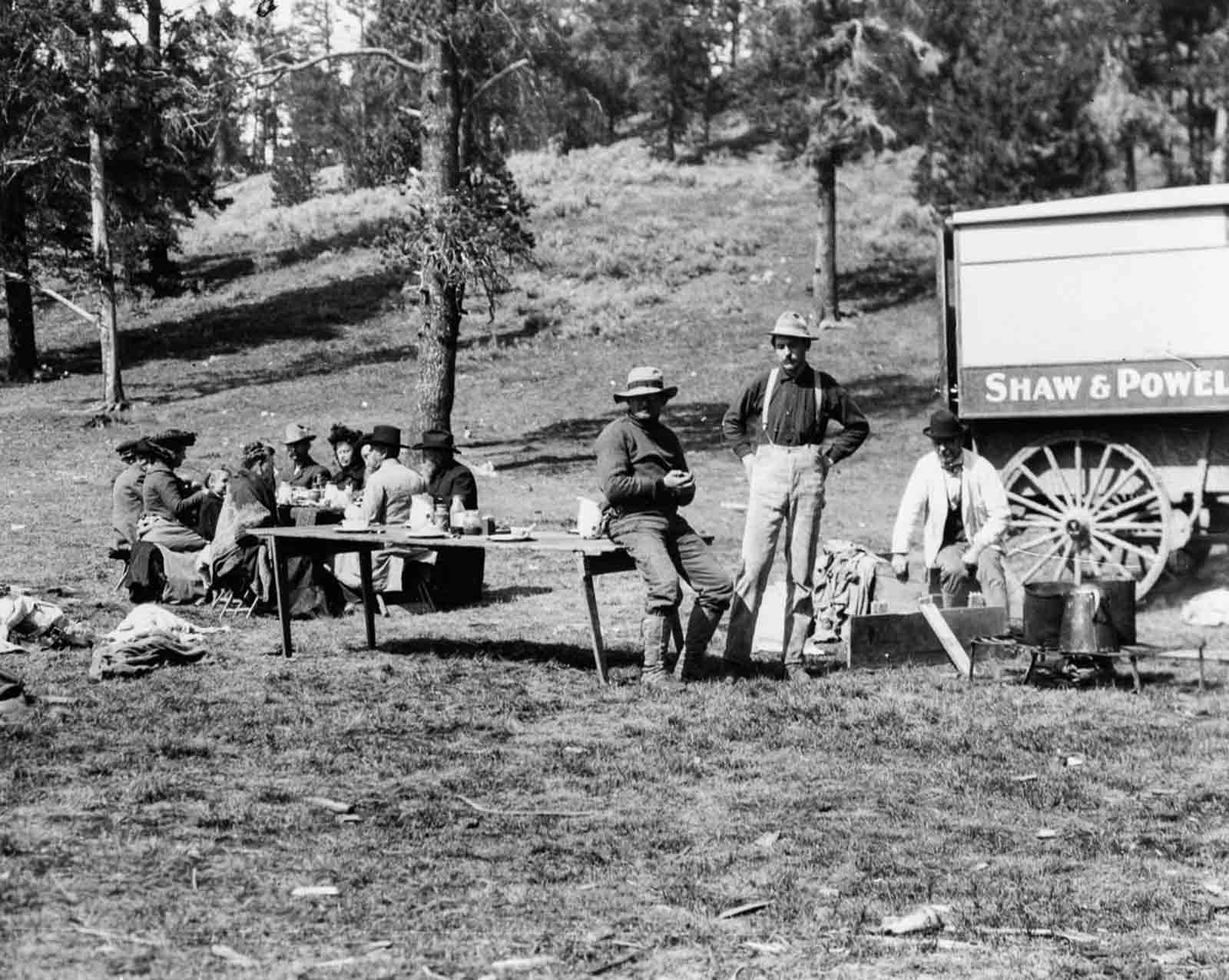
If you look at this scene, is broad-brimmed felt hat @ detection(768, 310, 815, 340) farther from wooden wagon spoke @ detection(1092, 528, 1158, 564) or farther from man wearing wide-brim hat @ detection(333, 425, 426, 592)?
wooden wagon spoke @ detection(1092, 528, 1158, 564)

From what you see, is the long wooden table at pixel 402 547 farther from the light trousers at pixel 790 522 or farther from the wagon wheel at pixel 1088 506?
the wagon wheel at pixel 1088 506

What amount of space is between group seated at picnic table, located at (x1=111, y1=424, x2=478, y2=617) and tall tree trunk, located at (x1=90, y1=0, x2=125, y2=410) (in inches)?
533

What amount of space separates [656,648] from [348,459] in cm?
594

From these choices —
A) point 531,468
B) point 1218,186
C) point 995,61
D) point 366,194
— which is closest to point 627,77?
point 366,194

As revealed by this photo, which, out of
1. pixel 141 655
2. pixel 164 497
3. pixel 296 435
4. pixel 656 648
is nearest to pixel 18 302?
pixel 296 435

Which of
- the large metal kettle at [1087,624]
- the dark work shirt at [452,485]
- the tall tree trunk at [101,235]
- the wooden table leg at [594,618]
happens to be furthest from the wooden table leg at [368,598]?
the tall tree trunk at [101,235]

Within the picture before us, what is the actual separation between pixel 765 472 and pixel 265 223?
42.4 m

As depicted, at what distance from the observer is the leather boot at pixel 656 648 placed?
947cm

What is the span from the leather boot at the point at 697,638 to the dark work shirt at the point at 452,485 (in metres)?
3.45

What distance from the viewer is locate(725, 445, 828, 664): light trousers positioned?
32.6 ft

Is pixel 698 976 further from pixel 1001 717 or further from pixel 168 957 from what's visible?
pixel 1001 717

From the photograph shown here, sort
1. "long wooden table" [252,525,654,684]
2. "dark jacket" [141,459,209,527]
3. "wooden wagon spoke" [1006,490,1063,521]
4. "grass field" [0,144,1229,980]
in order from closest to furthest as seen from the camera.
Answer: "grass field" [0,144,1229,980], "long wooden table" [252,525,654,684], "dark jacket" [141,459,209,527], "wooden wagon spoke" [1006,490,1063,521]

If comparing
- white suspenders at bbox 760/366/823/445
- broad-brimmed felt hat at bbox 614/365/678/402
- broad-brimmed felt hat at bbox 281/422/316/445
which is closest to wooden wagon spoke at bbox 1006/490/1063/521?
white suspenders at bbox 760/366/823/445

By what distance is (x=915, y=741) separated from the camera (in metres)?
8.15
